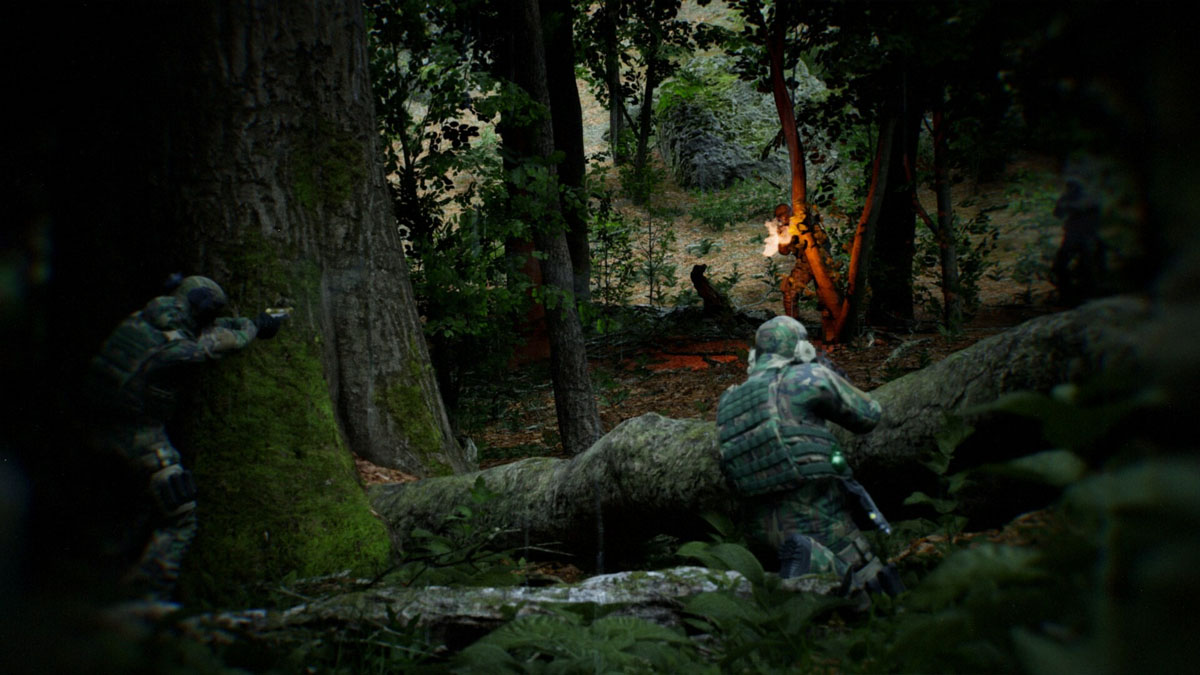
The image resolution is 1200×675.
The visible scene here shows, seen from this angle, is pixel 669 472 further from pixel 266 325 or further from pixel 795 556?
pixel 266 325

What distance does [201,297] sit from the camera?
353cm

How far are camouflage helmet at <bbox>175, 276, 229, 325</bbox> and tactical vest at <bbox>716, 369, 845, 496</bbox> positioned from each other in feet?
8.98

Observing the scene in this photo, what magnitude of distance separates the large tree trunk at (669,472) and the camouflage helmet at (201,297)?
1.52m

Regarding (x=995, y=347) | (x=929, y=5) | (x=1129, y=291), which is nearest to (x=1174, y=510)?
(x=1129, y=291)

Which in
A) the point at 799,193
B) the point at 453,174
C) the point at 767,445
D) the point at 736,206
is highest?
the point at 736,206

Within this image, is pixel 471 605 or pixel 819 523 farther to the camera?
pixel 819 523

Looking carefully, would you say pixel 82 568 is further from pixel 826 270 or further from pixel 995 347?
pixel 826 270

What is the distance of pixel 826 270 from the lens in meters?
9.68

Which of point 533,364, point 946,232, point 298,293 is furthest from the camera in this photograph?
point 533,364

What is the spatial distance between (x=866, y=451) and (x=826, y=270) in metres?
5.99

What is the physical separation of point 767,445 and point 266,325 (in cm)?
287

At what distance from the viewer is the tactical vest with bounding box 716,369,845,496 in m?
3.62

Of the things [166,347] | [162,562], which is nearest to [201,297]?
[166,347]

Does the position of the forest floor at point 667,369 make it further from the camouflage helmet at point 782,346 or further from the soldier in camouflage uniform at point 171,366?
the soldier in camouflage uniform at point 171,366
